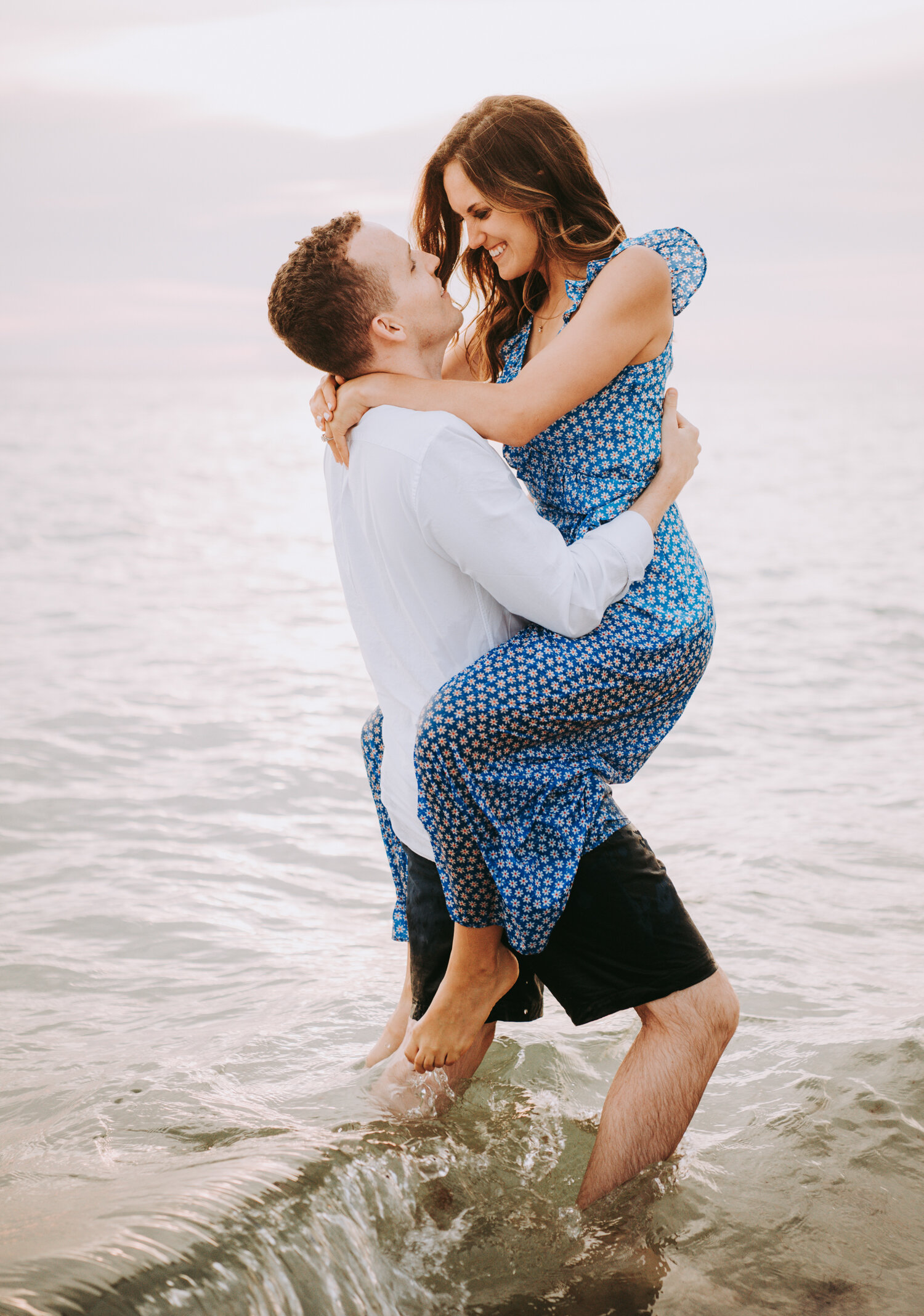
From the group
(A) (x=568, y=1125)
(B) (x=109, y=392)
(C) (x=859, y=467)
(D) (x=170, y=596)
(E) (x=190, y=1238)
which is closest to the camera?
(E) (x=190, y=1238)

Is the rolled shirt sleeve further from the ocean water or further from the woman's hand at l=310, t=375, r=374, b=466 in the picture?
the ocean water

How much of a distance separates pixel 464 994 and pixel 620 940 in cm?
38

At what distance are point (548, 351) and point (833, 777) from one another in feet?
16.5

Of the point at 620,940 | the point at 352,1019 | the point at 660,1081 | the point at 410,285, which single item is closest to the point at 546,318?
the point at 410,285

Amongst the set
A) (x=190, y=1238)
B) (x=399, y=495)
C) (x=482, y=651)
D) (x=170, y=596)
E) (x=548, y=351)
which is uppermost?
(x=548, y=351)

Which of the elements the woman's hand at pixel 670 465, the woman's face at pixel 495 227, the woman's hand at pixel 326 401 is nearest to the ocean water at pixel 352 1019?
the woman's hand at pixel 670 465

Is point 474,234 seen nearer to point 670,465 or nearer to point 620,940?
point 670,465

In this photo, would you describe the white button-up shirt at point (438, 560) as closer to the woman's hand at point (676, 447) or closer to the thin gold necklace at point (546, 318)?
the woman's hand at point (676, 447)

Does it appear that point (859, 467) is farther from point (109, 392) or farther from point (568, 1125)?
point (109, 392)

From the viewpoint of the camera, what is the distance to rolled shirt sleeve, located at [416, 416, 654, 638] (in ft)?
7.65

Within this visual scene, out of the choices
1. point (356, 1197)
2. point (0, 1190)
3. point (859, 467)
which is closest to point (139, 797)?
point (0, 1190)

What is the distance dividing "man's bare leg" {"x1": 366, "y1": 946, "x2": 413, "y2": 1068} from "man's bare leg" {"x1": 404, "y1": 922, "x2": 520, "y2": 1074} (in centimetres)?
54

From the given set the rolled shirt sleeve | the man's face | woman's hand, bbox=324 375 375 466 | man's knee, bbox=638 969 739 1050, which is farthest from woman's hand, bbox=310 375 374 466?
man's knee, bbox=638 969 739 1050

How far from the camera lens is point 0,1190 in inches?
108
